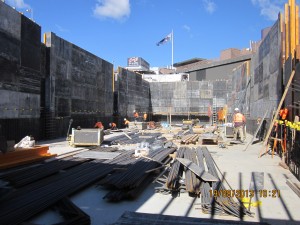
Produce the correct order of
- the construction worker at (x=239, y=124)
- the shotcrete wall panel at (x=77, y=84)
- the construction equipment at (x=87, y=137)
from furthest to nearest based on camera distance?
1. the shotcrete wall panel at (x=77, y=84)
2. the construction worker at (x=239, y=124)
3. the construction equipment at (x=87, y=137)

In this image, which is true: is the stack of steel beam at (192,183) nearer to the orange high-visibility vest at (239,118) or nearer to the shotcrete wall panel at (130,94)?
the orange high-visibility vest at (239,118)

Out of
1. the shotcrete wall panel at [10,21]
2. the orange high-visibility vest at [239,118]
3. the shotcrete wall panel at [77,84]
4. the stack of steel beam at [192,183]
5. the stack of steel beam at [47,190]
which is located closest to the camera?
the stack of steel beam at [47,190]

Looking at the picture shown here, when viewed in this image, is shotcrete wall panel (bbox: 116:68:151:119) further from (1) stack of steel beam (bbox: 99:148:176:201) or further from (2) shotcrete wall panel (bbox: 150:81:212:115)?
(1) stack of steel beam (bbox: 99:148:176:201)

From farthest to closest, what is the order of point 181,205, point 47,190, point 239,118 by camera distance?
point 239,118, point 47,190, point 181,205

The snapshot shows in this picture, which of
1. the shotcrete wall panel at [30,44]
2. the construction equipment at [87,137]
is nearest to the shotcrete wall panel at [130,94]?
the shotcrete wall panel at [30,44]

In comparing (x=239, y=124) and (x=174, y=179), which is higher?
(x=239, y=124)

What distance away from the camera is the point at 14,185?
6594 millimetres

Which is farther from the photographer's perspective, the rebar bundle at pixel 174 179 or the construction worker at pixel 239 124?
the construction worker at pixel 239 124

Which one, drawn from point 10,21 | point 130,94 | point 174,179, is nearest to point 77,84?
point 10,21

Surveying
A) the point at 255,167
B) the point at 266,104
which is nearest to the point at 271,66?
the point at 266,104

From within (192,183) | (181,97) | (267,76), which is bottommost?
(192,183)
